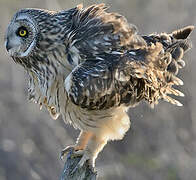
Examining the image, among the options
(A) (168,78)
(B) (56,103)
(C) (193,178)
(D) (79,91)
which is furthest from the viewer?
(C) (193,178)

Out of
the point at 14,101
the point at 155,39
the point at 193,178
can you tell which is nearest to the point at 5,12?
the point at 14,101

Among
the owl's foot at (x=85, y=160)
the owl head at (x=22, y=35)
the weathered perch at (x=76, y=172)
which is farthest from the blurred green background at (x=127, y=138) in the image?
the owl head at (x=22, y=35)

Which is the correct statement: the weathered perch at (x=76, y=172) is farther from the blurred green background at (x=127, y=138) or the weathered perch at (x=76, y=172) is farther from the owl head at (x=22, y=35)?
the blurred green background at (x=127, y=138)

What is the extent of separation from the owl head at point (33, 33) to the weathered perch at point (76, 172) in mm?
980

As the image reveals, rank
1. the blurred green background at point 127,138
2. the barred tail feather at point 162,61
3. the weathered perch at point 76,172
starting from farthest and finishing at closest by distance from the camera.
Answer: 1. the blurred green background at point 127,138
2. the barred tail feather at point 162,61
3. the weathered perch at point 76,172

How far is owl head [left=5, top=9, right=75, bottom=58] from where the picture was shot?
17.4 feet

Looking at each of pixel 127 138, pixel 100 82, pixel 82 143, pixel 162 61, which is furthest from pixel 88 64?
pixel 127 138

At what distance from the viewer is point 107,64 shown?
17.0 feet

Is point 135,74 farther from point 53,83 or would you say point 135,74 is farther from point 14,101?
point 14,101

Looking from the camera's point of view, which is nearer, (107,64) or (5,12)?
(107,64)

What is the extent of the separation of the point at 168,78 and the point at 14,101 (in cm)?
439

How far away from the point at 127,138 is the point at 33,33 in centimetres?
490

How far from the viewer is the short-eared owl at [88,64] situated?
5164 mm

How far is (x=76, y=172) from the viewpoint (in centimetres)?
514
